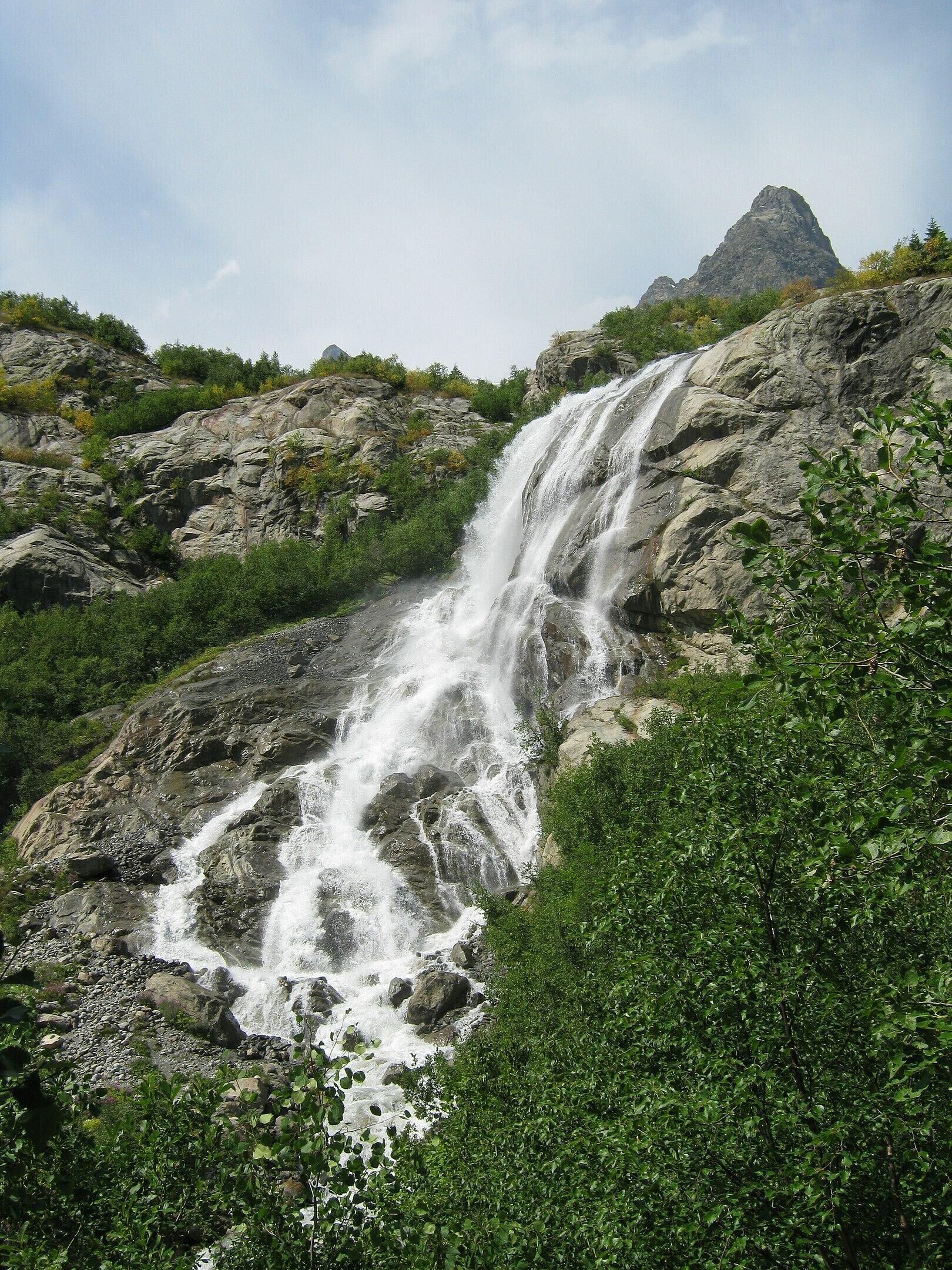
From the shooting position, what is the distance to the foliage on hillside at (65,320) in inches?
2859

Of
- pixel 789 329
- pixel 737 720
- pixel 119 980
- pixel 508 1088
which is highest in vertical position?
pixel 789 329

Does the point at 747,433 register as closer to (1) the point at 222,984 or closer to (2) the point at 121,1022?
(1) the point at 222,984

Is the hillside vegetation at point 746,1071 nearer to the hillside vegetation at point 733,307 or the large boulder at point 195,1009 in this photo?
the large boulder at point 195,1009

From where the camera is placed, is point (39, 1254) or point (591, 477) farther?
point (591, 477)

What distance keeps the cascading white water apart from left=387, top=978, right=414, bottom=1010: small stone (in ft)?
0.91

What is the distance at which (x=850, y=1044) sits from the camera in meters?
7.15

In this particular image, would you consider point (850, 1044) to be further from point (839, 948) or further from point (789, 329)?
point (789, 329)

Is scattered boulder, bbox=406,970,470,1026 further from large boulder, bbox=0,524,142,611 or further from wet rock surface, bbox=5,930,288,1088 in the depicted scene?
large boulder, bbox=0,524,142,611

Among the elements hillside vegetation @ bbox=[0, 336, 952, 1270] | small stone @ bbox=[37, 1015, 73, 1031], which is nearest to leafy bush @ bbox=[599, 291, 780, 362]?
small stone @ bbox=[37, 1015, 73, 1031]

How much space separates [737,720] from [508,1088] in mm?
6230

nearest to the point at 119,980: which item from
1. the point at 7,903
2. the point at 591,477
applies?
the point at 7,903

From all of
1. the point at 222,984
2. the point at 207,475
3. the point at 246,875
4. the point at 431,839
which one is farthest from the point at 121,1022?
the point at 207,475

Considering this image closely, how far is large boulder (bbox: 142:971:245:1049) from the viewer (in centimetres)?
1984

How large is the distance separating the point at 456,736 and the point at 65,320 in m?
65.0
